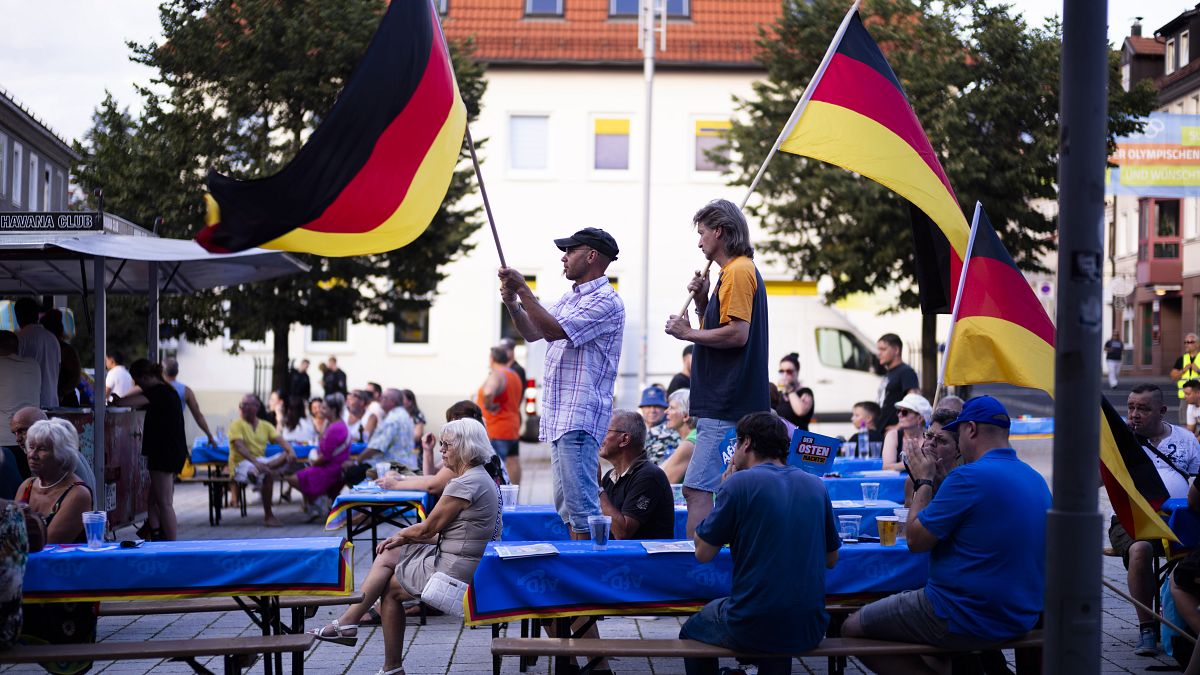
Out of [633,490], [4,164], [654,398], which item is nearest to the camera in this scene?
[633,490]

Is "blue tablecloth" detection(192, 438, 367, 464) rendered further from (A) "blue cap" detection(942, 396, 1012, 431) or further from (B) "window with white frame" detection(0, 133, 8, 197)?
(B) "window with white frame" detection(0, 133, 8, 197)

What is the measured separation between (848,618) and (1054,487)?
7.21ft

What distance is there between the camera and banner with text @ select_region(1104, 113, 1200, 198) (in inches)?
842

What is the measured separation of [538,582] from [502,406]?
8.93 meters

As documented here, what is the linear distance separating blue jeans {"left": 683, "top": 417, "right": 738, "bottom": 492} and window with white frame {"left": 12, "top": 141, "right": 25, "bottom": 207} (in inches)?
1529

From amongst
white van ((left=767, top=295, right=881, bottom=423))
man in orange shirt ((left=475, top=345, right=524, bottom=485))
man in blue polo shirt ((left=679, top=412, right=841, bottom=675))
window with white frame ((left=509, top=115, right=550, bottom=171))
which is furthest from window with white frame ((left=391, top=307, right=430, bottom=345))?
man in blue polo shirt ((left=679, top=412, right=841, bottom=675))

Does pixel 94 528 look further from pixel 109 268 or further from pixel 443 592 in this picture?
pixel 109 268

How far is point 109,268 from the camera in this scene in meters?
13.8

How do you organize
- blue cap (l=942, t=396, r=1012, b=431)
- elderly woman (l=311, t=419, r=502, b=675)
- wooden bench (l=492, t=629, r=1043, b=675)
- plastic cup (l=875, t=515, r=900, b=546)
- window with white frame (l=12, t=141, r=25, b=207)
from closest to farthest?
wooden bench (l=492, t=629, r=1043, b=675) → blue cap (l=942, t=396, r=1012, b=431) → plastic cup (l=875, t=515, r=900, b=546) → elderly woman (l=311, t=419, r=502, b=675) → window with white frame (l=12, t=141, r=25, b=207)

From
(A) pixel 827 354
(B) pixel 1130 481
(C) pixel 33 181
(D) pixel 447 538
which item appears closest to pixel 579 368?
(D) pixel 447 538

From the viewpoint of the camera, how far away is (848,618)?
6.49 m

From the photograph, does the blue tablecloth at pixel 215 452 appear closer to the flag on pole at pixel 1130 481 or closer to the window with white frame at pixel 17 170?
the flag on pole at pixel 1130 481

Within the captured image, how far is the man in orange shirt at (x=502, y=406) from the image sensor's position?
15.0 meters

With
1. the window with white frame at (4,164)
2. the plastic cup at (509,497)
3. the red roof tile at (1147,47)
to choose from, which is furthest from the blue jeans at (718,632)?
the red roof tile at (1147,47)
